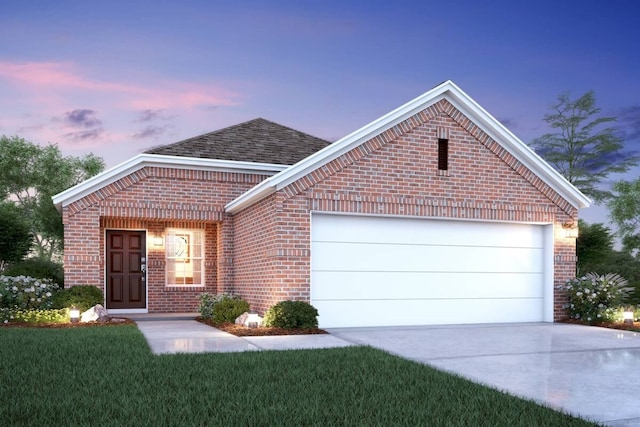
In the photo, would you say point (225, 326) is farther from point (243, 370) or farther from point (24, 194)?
point (24, 194)

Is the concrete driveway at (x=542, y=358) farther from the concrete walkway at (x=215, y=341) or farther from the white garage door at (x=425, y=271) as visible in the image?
the concrete walkway at (x=215, y=341)

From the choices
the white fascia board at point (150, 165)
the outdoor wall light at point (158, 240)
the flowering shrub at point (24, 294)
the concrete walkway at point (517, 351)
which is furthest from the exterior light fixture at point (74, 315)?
the outdoor wall light at point (158, 240)

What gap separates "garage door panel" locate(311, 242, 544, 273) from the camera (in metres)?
13.4

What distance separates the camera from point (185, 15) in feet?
57.8

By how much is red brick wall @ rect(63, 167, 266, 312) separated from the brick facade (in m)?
0.03

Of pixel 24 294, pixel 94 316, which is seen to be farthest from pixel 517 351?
pixel 24 294

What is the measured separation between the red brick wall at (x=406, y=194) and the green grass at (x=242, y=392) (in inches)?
167

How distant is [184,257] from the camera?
18031 millimetres

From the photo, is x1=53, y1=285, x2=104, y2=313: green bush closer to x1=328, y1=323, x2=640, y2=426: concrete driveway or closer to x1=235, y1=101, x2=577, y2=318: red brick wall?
x1=235, y1=101, x2=577, y2=318: red brick wall

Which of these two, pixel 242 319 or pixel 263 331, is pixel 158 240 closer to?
pixel 242 319

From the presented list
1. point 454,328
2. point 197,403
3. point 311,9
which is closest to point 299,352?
point 197,403

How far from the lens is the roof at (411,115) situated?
12969mm

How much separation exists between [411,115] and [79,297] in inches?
349

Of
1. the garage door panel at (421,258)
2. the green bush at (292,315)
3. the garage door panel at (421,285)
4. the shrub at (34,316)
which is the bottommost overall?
the shrub at (34,316)
